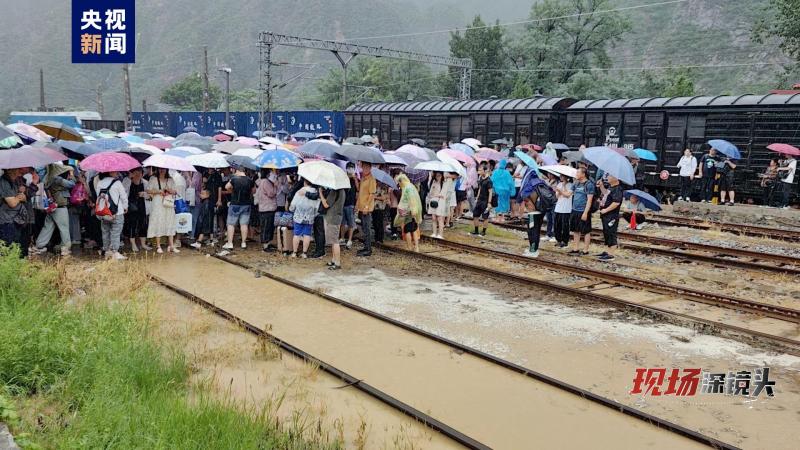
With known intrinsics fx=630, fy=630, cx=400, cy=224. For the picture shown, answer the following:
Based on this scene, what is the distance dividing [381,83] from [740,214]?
178 ft

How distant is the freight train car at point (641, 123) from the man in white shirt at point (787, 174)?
799 millimetres

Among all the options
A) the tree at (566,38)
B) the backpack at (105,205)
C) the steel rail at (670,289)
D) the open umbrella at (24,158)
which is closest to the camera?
the steel rail at (670,289)

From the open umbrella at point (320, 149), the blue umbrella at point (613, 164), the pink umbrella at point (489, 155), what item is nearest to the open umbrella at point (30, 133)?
the open umbrella at point (320, 149)

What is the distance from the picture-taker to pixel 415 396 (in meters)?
5.47

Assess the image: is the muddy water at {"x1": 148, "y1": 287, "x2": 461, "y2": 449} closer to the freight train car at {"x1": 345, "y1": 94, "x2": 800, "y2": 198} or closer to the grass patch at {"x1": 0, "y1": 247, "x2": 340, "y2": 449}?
the grass patch at {"x1": 0, "y1": 247, "x2": 340, "y2": 449}

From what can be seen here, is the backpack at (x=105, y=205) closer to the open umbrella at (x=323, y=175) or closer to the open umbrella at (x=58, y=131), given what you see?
the open umbrella at (x=323, y=175)

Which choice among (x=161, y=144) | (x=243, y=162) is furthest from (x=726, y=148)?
(x=161, y=144)

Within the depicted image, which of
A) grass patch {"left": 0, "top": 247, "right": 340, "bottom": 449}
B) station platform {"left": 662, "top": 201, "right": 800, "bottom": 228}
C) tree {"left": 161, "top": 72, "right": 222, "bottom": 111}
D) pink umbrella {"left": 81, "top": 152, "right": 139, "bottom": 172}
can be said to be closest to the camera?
grass patch {"left": 0, "top": 247, "right": 340, "bottom": 449}

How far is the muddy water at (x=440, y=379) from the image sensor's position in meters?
4.83

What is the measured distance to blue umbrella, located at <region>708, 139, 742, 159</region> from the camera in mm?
16766

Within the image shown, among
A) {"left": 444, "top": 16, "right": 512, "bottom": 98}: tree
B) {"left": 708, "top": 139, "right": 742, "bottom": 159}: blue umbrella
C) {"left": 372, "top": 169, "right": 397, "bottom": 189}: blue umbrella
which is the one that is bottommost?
{"left": 372, "top": 169, "right": 397, "bottom": 189}: blue umbrella

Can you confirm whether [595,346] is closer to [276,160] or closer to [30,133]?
[276,160]

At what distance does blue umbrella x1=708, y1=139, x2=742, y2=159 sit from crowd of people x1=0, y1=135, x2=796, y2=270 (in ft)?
18.6

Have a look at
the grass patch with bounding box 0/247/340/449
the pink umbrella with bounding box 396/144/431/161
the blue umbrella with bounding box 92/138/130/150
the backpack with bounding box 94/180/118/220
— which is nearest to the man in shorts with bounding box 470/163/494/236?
the pink umbrella with bounding box 396/144/431/161
